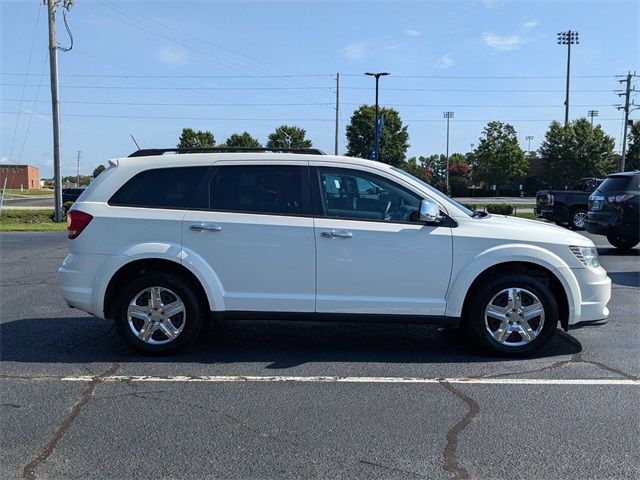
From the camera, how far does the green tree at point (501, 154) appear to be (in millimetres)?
64750

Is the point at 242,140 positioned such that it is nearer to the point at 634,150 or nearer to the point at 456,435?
the point at 634,150

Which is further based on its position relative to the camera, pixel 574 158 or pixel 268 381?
pixel 574 158

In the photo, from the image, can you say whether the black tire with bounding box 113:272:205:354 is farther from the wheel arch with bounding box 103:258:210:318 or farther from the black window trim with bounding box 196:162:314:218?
the black window trim with bounding box 196:162:314:218

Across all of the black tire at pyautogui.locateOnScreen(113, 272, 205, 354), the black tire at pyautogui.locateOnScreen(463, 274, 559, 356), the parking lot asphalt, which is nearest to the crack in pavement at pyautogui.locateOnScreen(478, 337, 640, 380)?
the parking lot asphalt

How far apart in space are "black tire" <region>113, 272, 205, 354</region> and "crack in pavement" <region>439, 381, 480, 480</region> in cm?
229

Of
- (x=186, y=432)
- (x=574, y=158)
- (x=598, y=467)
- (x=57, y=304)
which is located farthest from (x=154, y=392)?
(x=574, y=158)

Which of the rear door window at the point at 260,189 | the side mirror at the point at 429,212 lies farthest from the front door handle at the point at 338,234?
the side mirror at the point at 429,212

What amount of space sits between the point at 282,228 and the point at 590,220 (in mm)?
10212

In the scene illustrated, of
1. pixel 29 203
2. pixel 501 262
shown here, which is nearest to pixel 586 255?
pixel 501 262

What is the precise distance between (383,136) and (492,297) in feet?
197

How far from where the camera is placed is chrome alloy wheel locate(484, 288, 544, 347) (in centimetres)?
524

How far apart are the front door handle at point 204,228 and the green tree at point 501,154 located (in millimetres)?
63865

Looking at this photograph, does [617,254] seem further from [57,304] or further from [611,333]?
[57,304]

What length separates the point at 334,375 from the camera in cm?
492
